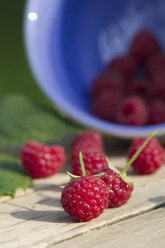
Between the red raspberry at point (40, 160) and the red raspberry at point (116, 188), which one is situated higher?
the red raspberry at point (40, 160)

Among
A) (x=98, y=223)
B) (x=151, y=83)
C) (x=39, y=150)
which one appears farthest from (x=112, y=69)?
(x=98, y=223)

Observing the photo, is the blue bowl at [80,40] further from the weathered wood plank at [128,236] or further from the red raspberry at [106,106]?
the weathered wood plank at [128,236]

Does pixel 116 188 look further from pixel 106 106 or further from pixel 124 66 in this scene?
pixel 124 66

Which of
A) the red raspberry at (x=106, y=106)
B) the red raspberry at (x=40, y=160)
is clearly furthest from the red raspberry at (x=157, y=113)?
the red raspberry at (x=40, y=160)

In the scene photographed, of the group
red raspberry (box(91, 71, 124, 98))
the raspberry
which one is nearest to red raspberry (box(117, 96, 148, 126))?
red raspberry (box(91, 71, 124, 98))

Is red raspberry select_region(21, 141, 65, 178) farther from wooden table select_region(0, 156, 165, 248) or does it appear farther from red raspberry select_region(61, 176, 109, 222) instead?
red raspberry select_region(61, 176, 109, 222)

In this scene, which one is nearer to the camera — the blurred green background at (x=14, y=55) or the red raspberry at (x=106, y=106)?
the red raspberry at (x=106, y=106)
